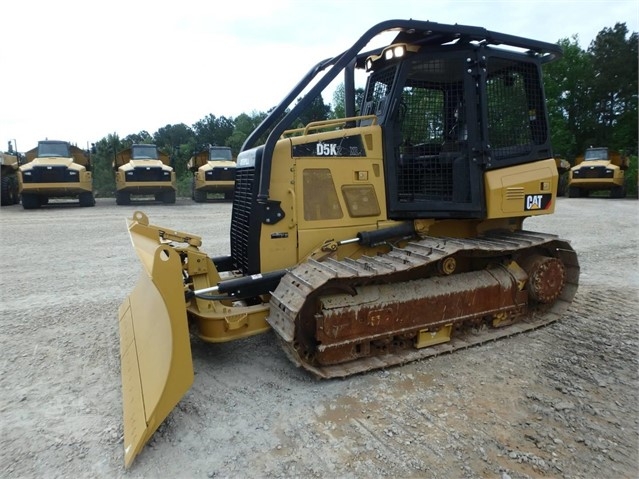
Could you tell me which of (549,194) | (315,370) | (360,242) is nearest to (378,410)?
(315,370)

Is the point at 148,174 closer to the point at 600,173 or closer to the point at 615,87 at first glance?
the point at 600,173

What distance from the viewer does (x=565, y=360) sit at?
3.85 meters

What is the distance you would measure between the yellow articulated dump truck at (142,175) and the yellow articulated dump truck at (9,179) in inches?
185

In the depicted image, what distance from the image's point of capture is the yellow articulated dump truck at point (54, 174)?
17.0 meters

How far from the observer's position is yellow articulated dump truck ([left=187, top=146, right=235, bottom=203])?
20266mm

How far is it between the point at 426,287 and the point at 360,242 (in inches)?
29.0

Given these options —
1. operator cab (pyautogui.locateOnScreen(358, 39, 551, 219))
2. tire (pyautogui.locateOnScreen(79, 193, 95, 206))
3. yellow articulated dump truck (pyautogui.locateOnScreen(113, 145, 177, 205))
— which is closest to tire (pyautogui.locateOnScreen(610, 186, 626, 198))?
yellow articulated dump truck (pyautogui.locateOnScreen(113, 145, 177, 205))

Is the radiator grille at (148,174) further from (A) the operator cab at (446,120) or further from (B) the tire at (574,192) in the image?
(B) the tire at (574,192)

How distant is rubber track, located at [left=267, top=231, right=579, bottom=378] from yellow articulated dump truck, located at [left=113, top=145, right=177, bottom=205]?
658 inches

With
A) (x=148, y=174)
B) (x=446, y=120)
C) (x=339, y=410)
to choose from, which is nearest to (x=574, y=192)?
(x=148, y=174)

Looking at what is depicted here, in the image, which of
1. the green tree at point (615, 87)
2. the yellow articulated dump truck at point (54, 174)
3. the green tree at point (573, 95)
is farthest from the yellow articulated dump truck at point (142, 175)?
the green tree at point (615, 87)

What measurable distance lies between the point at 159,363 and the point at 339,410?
1.27 meters

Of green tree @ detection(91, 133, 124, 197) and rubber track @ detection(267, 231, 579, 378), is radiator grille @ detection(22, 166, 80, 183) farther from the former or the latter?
rubber track @ detection(267, 231, 579, 378)

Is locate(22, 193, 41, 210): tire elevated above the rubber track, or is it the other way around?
locate(22, 193, 41, 210): tire
